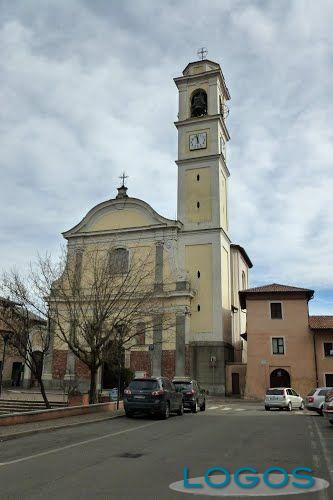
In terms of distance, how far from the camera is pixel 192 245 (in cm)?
4262

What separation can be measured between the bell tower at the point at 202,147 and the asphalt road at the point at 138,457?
28.9m

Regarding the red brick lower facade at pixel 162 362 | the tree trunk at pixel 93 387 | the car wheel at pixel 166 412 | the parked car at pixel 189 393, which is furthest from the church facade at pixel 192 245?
the car wheel at pixel 166 412

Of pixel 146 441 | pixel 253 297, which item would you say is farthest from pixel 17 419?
pixel 253 297

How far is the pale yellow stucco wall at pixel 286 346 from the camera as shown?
38.1 meters

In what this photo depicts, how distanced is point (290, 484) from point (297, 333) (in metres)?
33.4

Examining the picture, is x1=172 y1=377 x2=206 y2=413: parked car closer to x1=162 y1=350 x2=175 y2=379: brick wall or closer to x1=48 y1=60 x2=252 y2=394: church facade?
x1=48 y1=60 x2=252 y2=394: church facade

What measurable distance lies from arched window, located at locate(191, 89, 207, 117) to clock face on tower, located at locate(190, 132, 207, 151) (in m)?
2.73

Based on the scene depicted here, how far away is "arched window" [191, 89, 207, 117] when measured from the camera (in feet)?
157

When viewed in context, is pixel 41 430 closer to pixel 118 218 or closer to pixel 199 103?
pixel 118 218

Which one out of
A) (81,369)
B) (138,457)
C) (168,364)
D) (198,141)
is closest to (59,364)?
(81,369)

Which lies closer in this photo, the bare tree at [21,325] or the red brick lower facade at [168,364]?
the bare tree at [21,325]

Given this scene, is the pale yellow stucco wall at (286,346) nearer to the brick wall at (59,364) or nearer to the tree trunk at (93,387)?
the brick wall at (59,364)

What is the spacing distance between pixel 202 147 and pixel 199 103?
5.21 m

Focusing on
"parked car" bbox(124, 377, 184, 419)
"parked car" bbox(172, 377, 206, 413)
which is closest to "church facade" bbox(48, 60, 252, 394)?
"parked car" bbox(172, 377, 206, 413)
